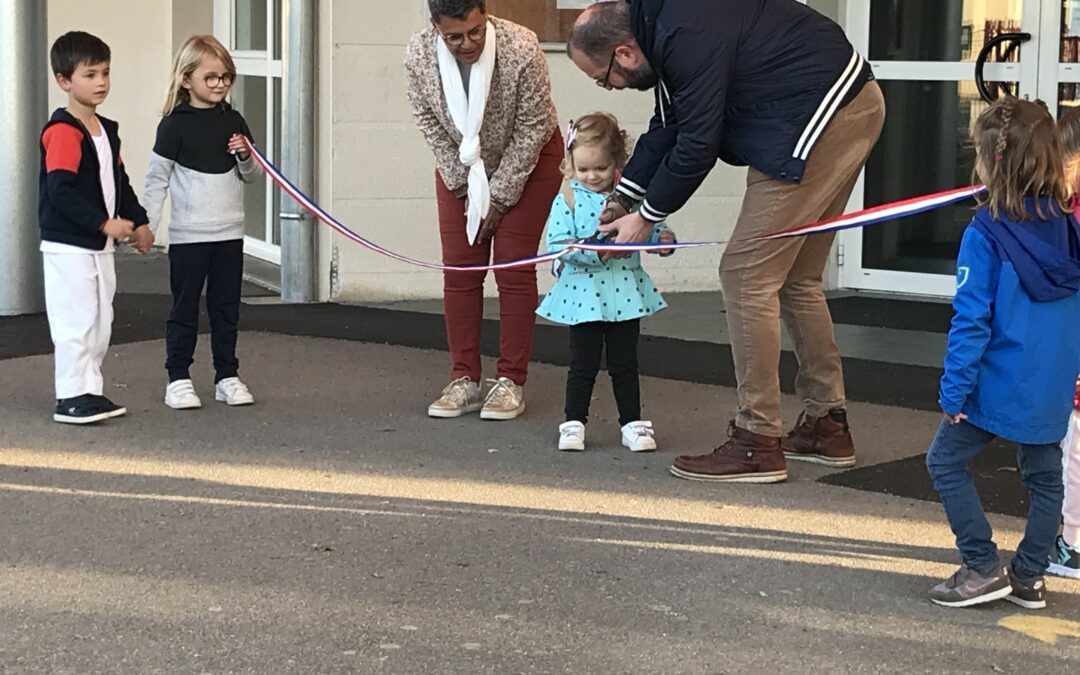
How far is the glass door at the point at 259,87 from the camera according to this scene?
39.0ft

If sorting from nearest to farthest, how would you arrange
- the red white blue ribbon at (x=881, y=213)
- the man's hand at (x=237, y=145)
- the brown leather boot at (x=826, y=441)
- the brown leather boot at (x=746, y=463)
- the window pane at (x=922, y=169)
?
1. the red white blue ribbon at (x=881, y=213)
2. the brown leather boot at (x=746, y=463)
3. the brown leather boot at (x=826, y=441)
4. the man's hand at (x=237, y=145)
5. the window pane at (x=922, y=169)

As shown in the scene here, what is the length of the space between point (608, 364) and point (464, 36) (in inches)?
54.5

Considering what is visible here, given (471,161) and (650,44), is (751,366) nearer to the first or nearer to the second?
(650,44)

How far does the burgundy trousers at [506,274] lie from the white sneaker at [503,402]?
56 mm

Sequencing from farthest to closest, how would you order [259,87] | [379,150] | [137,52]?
[137,52], [259,87], [379,150]

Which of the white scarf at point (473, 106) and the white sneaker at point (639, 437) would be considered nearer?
the white sneaker at point (639, 437)

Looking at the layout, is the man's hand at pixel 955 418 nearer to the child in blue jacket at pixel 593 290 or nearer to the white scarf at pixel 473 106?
the child in blue jacket at pixel 593 290

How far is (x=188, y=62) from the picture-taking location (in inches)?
275

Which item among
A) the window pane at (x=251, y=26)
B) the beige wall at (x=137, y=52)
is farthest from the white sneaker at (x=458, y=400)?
the beige wall at (x=137, y=52)

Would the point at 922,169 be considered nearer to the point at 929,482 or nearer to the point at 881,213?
the point at 929,482

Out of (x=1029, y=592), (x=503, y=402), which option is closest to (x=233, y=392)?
(x=503, y=402)

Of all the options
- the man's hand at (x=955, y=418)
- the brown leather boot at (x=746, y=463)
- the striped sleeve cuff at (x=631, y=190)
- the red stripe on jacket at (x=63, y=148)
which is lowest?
the brown leather boot at (x=746, y=463)

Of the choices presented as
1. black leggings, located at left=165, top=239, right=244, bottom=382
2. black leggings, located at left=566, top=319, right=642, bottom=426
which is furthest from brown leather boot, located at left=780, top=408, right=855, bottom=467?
black leggings, located at left=165, top=239, right=244, bottom=382

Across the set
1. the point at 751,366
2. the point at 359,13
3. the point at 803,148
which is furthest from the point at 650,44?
the point at 359,13
